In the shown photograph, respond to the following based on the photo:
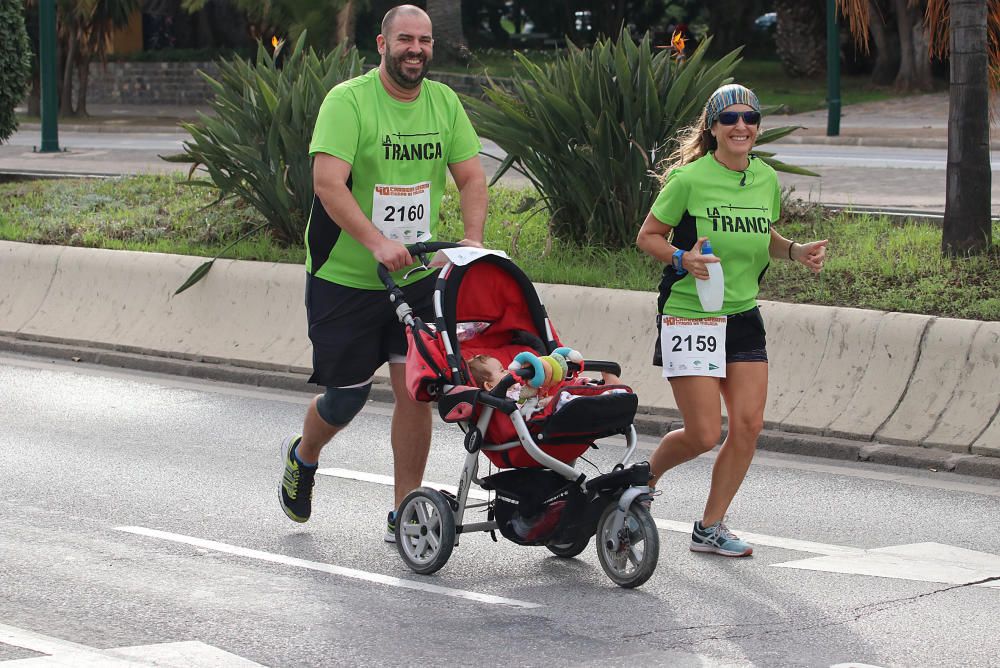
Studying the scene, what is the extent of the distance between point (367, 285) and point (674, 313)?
Result: 51.0 inches

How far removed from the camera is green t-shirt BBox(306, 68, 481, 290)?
686cm

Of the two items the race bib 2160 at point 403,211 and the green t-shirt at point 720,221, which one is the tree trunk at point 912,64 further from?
the race bib 2160 at point 403,211

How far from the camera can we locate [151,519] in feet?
25.3

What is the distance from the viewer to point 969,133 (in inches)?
415

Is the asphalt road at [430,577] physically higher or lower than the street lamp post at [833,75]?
lower

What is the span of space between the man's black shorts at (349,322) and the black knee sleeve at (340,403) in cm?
4

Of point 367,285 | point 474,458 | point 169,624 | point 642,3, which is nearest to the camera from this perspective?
point 169,624

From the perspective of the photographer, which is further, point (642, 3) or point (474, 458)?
point (642, 3)

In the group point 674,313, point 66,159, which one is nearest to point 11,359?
point 674,313

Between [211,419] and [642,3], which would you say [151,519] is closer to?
[211,419]

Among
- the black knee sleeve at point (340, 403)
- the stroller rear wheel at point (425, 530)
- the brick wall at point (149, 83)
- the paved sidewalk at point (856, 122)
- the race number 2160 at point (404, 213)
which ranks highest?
the brick wall at point (149, 83)

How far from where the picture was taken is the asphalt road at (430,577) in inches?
225

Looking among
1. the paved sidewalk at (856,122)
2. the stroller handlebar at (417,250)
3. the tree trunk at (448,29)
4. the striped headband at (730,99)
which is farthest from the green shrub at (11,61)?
the tree trunk at (448,29)

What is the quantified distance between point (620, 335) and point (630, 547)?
13.5 feet
